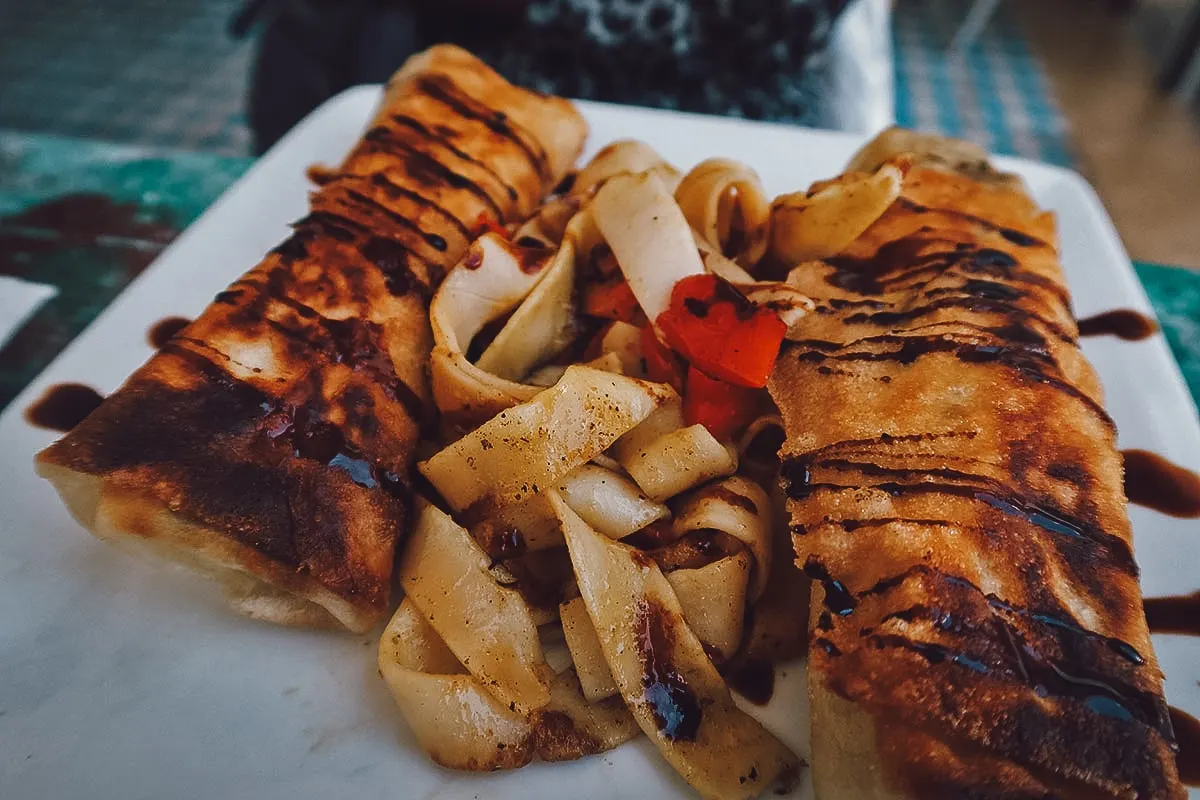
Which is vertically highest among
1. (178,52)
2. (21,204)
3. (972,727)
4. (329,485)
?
(972,727)

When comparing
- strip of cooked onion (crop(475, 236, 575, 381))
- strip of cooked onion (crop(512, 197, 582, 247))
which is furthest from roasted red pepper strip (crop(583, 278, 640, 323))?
strip of cooked onion (crop(512, 197, 582, 247))

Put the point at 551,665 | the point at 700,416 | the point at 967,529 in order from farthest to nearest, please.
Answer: the point at 700,416, the point at 551,665, the point at 967,529

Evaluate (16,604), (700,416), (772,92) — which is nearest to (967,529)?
(700,416)

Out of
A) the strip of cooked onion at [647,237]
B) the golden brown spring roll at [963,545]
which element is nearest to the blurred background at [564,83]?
the golden brown spring roll at [963,545]

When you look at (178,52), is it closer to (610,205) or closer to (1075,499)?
(610,205)

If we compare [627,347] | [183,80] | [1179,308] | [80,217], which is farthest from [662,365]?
[183,80]

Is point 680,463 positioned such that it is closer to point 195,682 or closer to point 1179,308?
point 195,682
